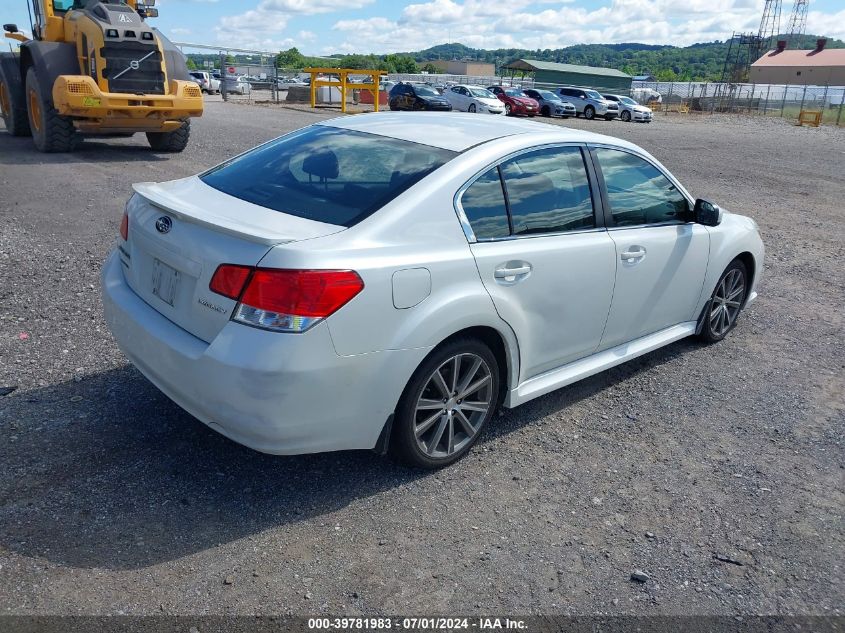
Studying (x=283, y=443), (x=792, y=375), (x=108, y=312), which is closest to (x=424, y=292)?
(x=283, y=443)

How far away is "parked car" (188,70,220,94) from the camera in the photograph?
145 feet

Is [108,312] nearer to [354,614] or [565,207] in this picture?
[354,614]

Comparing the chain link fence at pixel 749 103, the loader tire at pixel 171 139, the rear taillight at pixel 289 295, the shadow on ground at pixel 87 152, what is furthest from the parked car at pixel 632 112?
the rear taillight at pixel 289 295

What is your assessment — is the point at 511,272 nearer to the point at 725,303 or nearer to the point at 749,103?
the point at 725,303

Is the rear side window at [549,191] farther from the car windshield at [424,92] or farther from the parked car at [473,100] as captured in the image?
the car windshield at [424,92]

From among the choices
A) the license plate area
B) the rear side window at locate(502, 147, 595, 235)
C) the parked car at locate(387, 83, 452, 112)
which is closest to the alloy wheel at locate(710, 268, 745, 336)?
the rear side window at locate(502, 147, 595, 235)

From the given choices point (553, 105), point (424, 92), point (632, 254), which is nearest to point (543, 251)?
point (632, 254)

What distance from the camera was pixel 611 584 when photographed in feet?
9.61

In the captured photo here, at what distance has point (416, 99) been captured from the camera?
102ft

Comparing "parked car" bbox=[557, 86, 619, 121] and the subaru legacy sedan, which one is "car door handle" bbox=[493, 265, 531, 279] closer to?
the subaru legacy sedan

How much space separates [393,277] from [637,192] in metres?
2.16

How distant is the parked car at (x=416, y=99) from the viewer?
101 ft

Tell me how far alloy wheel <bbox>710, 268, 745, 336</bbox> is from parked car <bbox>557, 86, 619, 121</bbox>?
32360 mm

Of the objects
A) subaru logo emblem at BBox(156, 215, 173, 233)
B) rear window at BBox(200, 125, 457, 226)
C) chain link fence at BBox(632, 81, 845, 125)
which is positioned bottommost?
chain link fence at BBox(632, 81, 845, 125)
